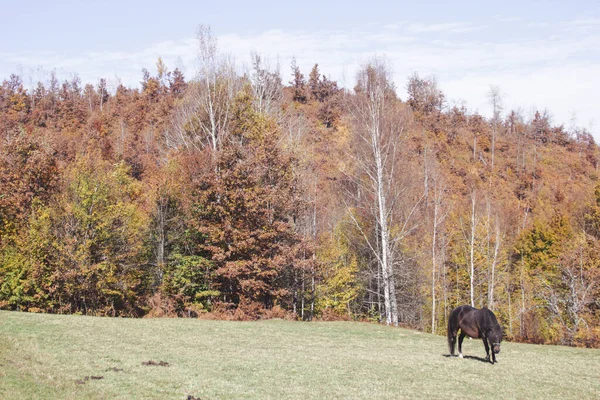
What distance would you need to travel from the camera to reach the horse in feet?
56.1

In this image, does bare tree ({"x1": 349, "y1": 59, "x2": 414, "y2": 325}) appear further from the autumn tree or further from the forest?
the autumn tree

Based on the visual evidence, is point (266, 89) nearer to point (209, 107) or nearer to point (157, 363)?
point (209, 107)

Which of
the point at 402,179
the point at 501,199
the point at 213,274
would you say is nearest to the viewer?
the point at 213,274

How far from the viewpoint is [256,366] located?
16.7m

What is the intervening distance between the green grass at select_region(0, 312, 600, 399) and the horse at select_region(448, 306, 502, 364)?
70 centimetres

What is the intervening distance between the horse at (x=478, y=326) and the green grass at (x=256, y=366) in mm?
696

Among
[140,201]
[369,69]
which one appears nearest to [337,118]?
[140,201]

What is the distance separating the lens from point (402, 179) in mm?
47469

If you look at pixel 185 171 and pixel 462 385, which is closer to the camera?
pixel 462 385

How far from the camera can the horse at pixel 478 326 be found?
17094 millimetres

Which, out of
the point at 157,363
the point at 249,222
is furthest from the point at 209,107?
the point at 157,363

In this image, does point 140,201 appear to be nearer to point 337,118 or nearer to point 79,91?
point 337,118

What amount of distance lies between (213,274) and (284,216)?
7152 millimetres

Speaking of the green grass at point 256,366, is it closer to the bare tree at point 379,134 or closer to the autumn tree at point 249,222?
the autumn tree at point 249,222
